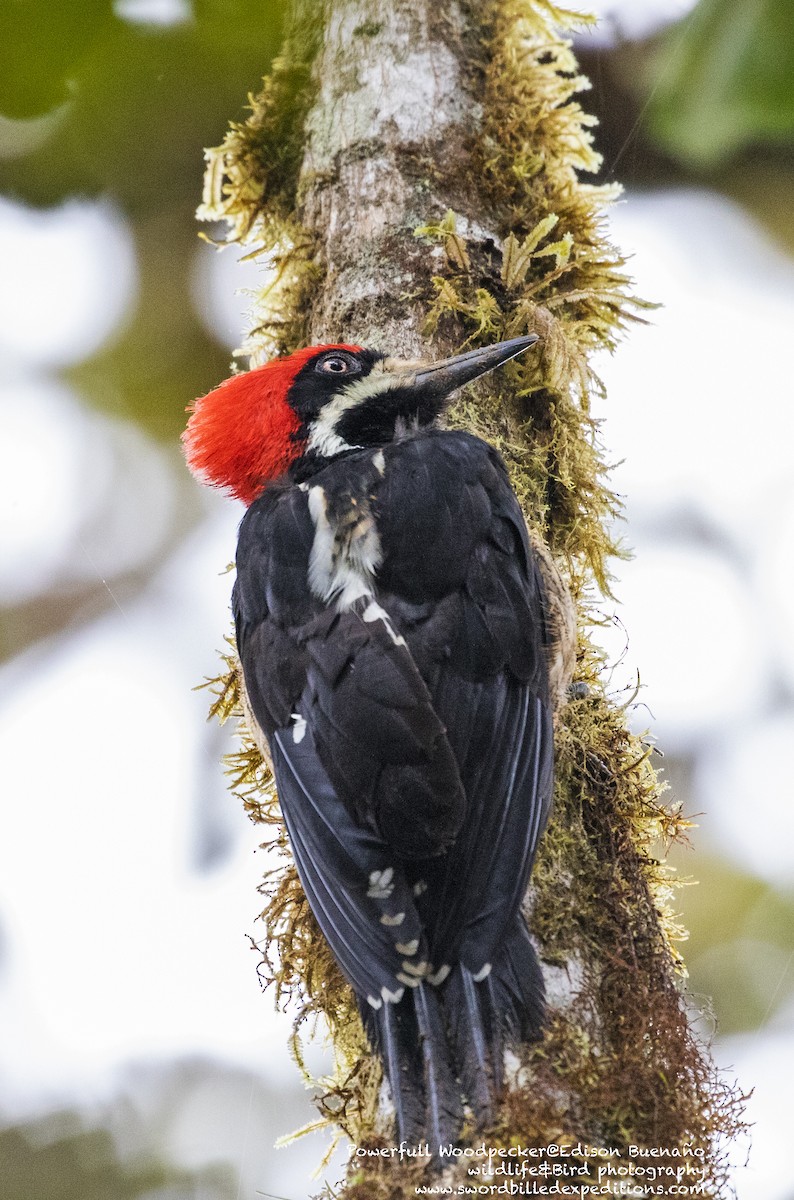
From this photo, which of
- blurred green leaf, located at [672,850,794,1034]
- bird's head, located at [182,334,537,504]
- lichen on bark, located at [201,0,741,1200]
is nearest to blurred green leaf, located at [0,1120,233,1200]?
blurred green leaf, located at [672,850,794,1034]

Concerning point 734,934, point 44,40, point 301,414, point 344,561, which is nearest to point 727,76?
point 301,414

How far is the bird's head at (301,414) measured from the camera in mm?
2834

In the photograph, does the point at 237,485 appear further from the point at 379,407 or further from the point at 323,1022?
the point at 323,1022

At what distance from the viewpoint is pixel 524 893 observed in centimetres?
214

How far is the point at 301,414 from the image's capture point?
118 inches

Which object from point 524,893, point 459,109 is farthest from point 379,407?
point 524,893

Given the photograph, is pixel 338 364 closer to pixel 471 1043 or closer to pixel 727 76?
pixel 727 76

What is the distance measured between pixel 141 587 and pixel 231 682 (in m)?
2.99

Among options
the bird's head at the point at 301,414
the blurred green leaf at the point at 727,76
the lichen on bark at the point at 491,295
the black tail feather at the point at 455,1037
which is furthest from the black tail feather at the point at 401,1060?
the blurred green leaf at the point at 727,76

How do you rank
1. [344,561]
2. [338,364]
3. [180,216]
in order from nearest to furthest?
1. [344,561]
2. [338,364]
3. [180,216]

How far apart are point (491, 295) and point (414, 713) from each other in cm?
124

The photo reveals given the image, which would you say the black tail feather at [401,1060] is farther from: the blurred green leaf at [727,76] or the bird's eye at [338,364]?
the blurred green leaf at [727,76]

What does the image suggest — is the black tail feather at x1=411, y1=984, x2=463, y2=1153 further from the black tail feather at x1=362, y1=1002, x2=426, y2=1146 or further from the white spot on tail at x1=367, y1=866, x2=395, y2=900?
A: the white spot on tail at x1=367, y1=866, x2=395, y2=900

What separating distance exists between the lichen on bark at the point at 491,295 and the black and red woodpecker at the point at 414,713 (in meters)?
0.16
